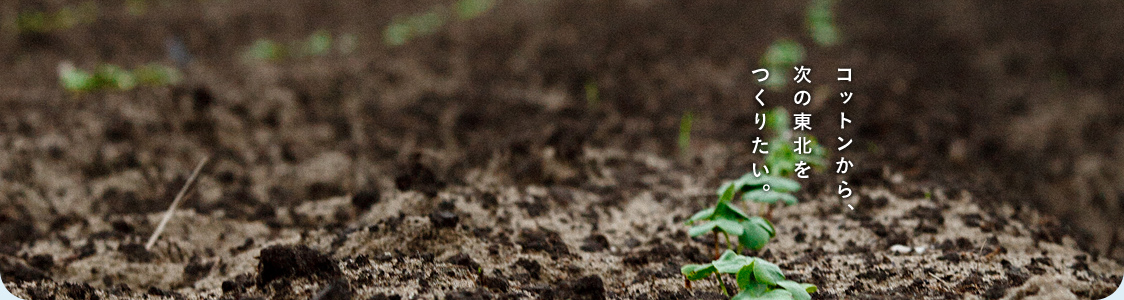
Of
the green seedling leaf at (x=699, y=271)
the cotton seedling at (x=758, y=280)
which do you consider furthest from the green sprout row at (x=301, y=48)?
the cotton seedling at (x=758, y=280)

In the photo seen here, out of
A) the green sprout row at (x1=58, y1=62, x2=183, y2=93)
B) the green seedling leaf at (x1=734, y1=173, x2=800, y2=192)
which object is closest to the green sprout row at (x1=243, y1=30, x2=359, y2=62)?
the green sprout row at (x1=58, y1=62, x2=183, y2=93)

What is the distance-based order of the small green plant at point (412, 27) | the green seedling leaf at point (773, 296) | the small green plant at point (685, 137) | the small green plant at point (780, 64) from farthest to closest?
the small green plant at point (412, 27), the small green plant at point (780, 64), the small green plant at point (685, 137), the green seedling leaf at point (773, 296)

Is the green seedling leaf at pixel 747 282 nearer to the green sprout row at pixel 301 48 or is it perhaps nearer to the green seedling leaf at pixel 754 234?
the green seedling leaf at pixel 754 234

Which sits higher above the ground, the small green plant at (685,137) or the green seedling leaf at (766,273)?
the green seedling leaf at (766,273)

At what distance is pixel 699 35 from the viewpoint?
5.76 m

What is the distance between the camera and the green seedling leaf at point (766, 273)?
1.57 m

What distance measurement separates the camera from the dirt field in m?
2.09

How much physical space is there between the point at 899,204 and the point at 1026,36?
4984mm

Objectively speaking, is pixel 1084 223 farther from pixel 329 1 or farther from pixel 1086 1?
pixel 329 1

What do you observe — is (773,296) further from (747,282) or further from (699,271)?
(699,271)

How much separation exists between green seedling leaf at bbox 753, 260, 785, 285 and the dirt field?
37cm

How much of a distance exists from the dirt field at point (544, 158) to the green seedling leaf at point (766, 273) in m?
0.37

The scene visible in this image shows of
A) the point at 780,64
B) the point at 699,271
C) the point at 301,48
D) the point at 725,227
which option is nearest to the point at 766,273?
the point at 699,271

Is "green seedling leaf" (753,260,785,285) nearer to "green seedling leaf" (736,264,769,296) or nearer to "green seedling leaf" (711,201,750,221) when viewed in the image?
"green seedling leaf" (736,264,769,296)
